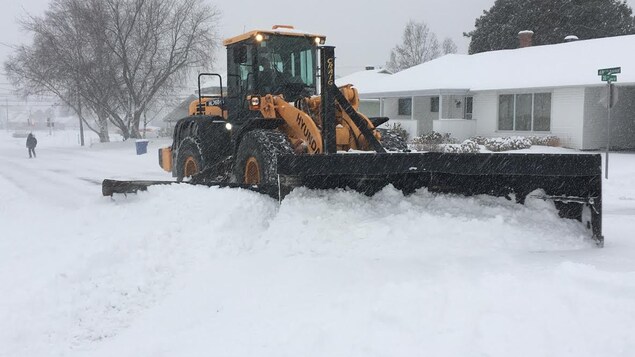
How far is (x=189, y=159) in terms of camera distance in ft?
32.6

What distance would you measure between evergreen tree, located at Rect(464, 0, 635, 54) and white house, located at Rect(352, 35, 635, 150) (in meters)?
11.4

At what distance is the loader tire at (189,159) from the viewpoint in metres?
9.42

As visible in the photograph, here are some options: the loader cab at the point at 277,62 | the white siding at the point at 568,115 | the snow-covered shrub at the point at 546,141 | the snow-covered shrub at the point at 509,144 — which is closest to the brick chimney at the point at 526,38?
the white siding at the point at 568,115

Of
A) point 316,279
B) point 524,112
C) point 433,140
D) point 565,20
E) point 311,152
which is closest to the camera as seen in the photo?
point 316,279

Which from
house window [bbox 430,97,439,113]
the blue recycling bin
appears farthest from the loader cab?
house window [bbox 430,97,439,113]

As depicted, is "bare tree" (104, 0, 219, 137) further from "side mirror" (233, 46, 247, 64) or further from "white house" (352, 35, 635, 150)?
"side mirror" (233, 46, 247, 64)

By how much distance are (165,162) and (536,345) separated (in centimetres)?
920

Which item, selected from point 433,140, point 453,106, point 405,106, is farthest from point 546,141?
point 405,106

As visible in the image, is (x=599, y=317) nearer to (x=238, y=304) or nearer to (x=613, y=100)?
(x=238, y=304)

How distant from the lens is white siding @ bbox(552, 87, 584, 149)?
2116cm

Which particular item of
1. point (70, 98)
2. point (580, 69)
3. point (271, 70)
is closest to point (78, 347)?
point (271, 70)

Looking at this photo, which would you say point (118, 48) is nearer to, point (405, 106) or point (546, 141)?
point (405, 106)

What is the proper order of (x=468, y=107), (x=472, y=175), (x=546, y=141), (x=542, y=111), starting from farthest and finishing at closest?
1. (x=468, y=107)
2. (x=542, y=111)
3. (x=546, y=141)
4. (x=472, y=175)

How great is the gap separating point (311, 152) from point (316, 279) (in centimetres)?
265
